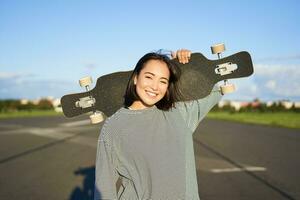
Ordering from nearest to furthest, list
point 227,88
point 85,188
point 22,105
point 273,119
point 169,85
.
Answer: point 169,85
point 227,88
point 85,188
point 273,119
point 22,105

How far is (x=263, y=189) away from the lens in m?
8.09

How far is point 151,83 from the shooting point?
9.95ft

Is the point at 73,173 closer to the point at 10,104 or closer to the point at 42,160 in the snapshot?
the point at 42,160

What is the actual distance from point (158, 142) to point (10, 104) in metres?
52.4

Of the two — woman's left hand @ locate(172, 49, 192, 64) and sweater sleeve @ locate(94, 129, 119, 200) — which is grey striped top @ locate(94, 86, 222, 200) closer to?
sweater sleeve @ locate(94, 129, 119, 200)

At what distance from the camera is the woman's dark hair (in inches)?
122

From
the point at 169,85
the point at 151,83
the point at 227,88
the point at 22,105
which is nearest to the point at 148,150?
the point at 151,83

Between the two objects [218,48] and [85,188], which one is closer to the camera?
[218,48]

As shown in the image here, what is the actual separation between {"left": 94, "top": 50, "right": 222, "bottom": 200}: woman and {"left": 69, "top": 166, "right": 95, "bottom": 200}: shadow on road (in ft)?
15.7

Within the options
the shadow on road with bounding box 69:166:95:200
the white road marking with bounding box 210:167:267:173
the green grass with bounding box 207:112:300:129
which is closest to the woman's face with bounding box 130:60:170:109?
the shadow on road with bounding box 69:166:95:200

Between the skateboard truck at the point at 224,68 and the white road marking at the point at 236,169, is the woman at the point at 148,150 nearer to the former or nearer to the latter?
the skateboard truck at the point at 224,68

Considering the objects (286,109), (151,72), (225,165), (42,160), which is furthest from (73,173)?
(286,109)

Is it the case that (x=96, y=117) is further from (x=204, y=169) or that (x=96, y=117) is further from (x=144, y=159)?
(x=204, y=169)

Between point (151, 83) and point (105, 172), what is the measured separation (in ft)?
1.88
